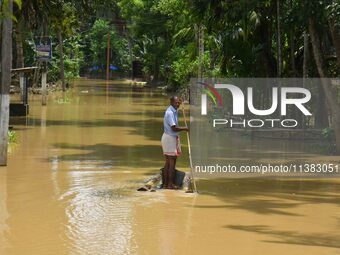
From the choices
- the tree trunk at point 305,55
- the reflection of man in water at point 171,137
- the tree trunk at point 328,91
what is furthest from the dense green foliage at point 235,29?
the reflection of man in water at point 171,137

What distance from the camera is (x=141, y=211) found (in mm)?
11180

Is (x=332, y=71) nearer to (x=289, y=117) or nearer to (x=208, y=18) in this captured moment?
(x=289, y=117)

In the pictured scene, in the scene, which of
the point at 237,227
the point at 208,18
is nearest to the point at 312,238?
the point at 237,227

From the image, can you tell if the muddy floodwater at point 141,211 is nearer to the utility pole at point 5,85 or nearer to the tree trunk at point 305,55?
the utility pole at point 5,85

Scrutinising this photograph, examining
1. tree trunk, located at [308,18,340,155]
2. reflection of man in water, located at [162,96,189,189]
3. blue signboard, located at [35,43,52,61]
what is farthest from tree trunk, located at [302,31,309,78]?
blue signboard, located at [35,43,52,61]

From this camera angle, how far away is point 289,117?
26.0 m

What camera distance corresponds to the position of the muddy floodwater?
29.3 ft

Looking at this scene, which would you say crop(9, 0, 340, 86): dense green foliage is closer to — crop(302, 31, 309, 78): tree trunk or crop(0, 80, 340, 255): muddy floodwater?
crop(302, 31, 309, 78): tree trunk

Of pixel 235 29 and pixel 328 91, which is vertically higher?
pixel 235 29

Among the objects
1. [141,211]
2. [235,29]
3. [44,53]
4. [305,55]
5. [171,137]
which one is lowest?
[141,211]

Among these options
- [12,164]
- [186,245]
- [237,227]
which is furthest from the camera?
[12,164]

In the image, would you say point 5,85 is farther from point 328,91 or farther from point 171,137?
point 328,91

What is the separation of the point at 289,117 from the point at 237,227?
1643cm

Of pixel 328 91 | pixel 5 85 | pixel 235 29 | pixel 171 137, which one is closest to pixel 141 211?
pixel 171 137
